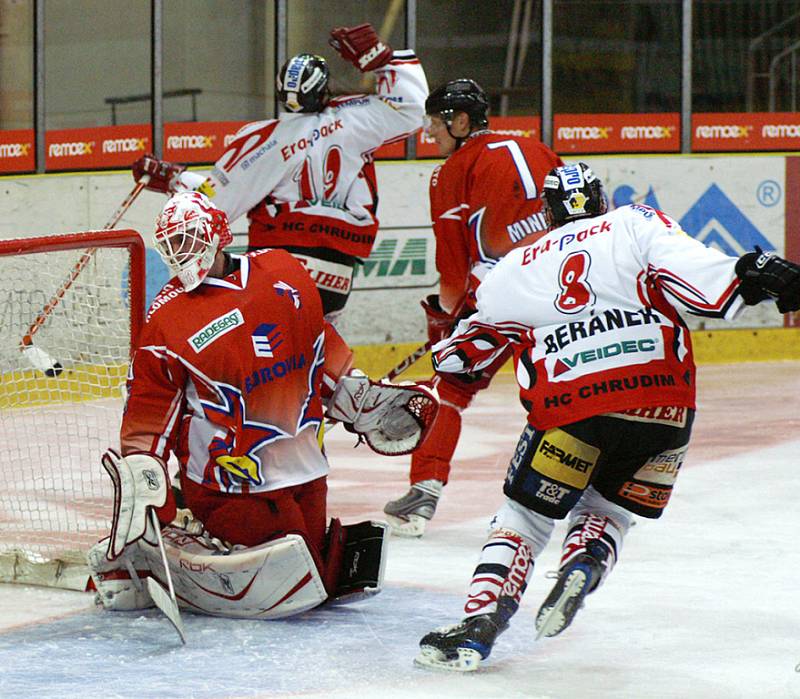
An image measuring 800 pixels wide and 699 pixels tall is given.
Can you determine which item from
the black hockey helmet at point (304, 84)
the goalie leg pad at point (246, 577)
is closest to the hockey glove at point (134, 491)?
the goalie leg pad at point (246, 577)

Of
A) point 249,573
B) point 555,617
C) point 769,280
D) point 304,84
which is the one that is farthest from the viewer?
point 304,84

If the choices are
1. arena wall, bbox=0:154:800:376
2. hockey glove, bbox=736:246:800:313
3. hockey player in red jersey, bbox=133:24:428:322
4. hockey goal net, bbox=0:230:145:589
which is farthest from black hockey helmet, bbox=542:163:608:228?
arena wall, bbox=0:154:800:376

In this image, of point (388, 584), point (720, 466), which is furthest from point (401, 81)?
point (388, 584)

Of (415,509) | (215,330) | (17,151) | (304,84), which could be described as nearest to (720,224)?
(17,151)

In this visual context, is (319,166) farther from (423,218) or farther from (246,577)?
(423,218)

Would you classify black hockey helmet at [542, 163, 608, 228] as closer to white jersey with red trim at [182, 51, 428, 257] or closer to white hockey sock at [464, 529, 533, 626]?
white hockey sock at [464, 529, 533, 626]

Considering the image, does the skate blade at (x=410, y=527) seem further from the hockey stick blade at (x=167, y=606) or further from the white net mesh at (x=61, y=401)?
the hockey stick blade at (x=167, y=606)

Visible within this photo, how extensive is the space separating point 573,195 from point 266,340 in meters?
0.73

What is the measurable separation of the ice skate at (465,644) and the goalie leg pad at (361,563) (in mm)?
489

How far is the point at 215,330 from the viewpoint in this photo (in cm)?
347

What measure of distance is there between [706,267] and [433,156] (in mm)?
5332

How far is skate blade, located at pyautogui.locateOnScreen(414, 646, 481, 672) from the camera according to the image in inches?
125

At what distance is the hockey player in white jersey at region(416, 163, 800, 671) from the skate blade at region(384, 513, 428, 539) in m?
1.32

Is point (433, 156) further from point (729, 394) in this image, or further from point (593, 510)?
point (593, 510)
